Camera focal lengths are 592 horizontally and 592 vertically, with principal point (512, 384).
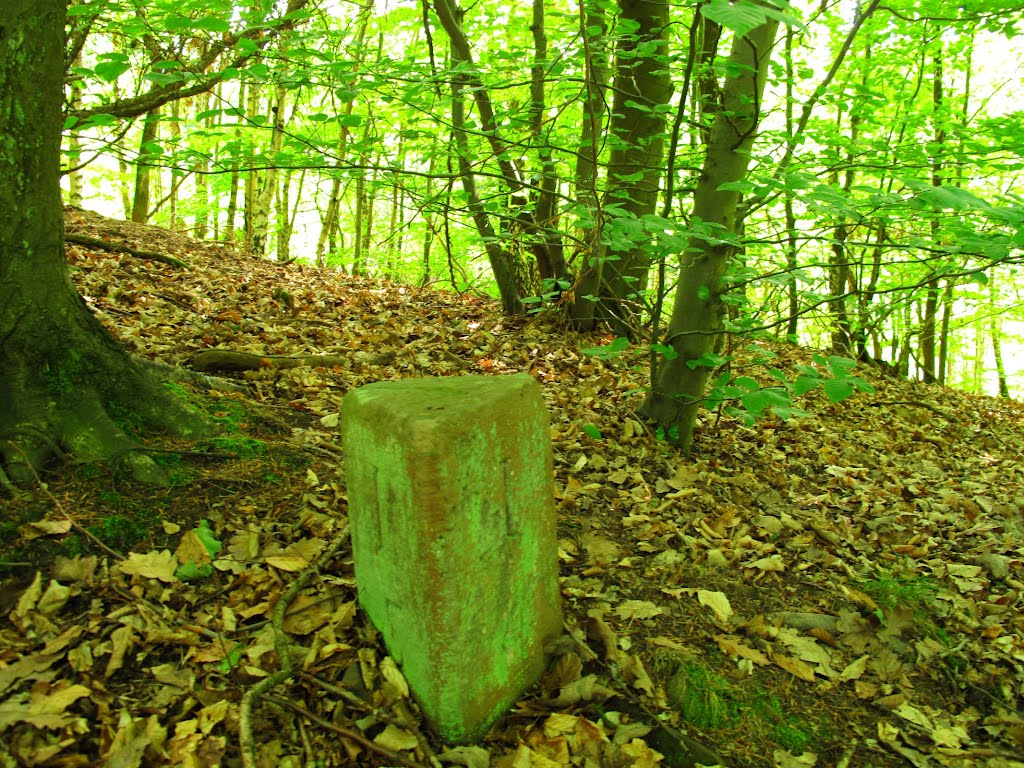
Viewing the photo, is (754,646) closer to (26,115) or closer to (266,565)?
(266,565)

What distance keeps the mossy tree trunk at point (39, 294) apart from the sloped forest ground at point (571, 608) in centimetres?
19

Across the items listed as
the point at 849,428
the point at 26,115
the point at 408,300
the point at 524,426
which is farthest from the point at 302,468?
the point at 849,428

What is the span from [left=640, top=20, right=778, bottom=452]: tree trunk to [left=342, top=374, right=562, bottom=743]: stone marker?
6.81 ft

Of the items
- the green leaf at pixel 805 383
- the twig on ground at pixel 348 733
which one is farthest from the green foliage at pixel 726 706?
the green leaf at pixel 805 383

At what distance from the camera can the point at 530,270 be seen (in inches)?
286

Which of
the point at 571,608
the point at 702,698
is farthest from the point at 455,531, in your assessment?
the point at 702,698

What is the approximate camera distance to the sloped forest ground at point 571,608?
74.0 inches

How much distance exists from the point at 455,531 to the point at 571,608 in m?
1.10

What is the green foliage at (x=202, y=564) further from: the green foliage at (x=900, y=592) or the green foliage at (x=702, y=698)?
the green foliage at (x=900, y=592)

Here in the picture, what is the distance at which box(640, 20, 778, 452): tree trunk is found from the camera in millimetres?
3727

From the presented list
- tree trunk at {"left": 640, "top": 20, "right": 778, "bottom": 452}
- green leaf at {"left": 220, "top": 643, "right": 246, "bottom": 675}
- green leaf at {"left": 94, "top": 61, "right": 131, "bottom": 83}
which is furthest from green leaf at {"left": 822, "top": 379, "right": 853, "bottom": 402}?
green leaf at {"left": 94, "top": 61, "right": 131, "bottom": 83}

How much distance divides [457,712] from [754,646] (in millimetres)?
1477

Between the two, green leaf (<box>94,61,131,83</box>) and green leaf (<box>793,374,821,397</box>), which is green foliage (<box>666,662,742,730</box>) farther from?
green leaf (<box>94,61,131,83</box>)

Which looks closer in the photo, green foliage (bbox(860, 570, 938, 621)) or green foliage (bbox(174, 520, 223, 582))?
green foliage (bbox(174, 520, 223, 582))
